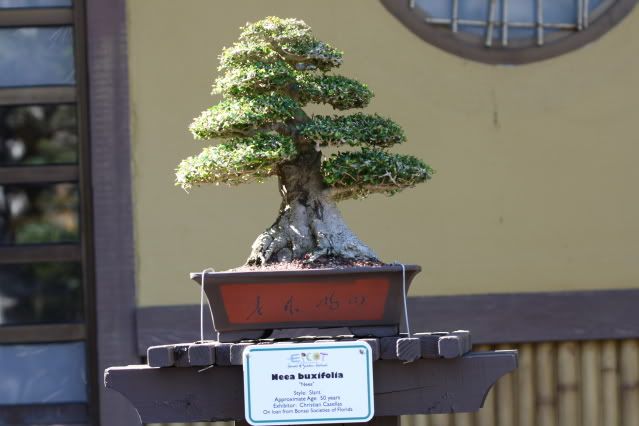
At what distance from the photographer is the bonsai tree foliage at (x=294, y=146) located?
8.47 feet

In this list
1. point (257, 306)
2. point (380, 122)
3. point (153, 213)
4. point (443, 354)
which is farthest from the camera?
point (153, 213)

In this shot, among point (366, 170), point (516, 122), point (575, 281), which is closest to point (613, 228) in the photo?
point (575, 281)

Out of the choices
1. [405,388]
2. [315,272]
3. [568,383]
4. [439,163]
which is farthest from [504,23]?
[405,388]

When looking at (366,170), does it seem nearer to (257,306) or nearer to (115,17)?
(257,306)

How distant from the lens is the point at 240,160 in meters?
2.54

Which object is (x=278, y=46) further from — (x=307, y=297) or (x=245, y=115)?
(x=307, y=297)

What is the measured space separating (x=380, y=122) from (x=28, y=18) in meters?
2.57

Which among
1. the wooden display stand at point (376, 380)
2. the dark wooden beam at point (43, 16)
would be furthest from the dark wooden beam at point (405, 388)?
the dark wooden beam at point (43, 16)

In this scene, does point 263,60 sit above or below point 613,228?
above

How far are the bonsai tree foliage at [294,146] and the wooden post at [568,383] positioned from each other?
2175 mm

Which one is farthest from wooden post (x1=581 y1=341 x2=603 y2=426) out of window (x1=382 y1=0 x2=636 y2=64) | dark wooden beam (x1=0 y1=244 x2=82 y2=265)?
dark wooden beam (x1=0 y1=244 x2=82 y2=265)

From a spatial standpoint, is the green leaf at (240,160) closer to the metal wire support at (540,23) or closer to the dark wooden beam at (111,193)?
the dark wooden beam at (111,193)

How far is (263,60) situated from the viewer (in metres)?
2.71

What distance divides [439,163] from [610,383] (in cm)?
122
